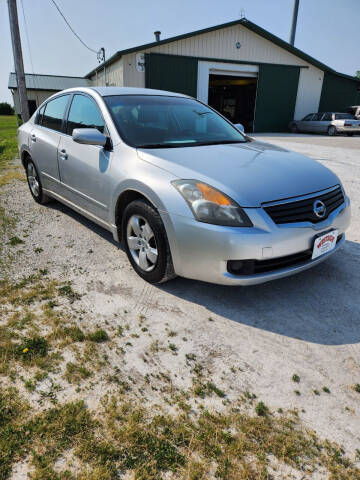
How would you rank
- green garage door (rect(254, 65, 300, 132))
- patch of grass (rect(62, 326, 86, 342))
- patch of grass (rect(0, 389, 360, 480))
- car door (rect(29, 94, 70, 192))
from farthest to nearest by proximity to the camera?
1. green garage door (rect(254, 65, 300, 132))
2. car door (rect(29, 94, 70, 192))
3. patch of grass (rect(62, 326, 86, 342))
4. patch of grass (rect(0, 389, 360, 480))

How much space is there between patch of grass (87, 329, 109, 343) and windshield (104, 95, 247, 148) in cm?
162

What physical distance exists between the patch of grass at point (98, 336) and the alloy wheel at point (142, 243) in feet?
2.41

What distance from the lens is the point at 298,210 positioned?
2.63 meters

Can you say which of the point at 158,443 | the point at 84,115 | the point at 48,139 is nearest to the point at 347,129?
the point at 48,139

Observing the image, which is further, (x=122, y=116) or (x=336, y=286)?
(x=122, y=116)

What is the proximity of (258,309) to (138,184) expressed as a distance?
1.36 metres

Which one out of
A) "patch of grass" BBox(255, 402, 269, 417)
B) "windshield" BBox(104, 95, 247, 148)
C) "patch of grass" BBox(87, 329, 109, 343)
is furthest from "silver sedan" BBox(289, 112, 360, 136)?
"patch of grass" BBox(255, 402, 269, 417)

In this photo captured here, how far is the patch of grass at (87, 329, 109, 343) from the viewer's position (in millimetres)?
2377

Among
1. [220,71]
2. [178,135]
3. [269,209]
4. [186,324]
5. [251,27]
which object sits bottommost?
[186,324]

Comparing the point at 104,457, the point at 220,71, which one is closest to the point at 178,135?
the point at 104,457

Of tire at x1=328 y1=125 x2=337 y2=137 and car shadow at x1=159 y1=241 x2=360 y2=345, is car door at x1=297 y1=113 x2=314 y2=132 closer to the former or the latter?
tire at x1=328 y1=125 x2=337 y2=137

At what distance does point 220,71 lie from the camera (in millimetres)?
19812

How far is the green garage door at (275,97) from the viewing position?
20.6 metres

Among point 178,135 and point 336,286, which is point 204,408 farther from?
point 178,135
